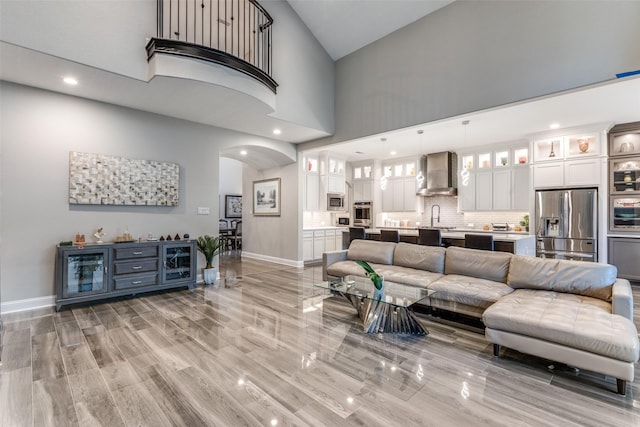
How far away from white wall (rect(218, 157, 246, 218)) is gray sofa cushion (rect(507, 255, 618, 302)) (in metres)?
11.3

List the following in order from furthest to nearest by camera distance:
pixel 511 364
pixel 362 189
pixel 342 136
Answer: pixel 362 189
pixel 342 136
pixel 511 364

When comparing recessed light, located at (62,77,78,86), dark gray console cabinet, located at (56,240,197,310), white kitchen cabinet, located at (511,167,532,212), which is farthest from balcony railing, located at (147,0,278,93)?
white kitchen cabinet, located at (511,167,532,212)

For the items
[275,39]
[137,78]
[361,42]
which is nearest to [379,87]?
[361,42]

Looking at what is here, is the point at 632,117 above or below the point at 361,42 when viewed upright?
below

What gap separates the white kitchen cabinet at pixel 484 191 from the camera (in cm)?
694

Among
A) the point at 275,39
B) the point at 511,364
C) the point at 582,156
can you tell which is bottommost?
the point at 511,364

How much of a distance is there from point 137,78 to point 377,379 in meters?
4.33

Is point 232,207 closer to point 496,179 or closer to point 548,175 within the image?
point 496,179

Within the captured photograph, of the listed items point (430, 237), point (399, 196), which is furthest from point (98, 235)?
point (399, 196)

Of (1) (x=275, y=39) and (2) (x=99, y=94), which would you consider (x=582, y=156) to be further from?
(2) (x=99, y=94)

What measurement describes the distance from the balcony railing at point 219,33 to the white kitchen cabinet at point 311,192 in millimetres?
3027

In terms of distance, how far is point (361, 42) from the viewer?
5.88 metres

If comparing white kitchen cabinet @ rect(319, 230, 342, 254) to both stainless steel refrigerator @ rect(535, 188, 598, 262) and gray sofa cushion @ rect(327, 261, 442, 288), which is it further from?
stainless steel refrigerator @ rect(535, 188, 598, 262)

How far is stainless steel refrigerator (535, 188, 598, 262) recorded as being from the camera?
5.56 m
